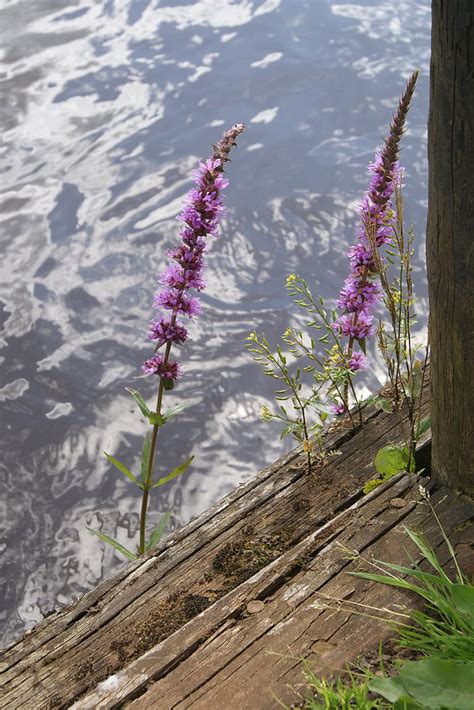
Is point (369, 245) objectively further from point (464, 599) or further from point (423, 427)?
point (464, 599)

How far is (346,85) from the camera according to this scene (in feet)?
26.4

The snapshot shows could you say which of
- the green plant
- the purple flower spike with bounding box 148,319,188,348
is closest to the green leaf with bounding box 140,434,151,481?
the green plant

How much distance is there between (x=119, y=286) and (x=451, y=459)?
12.2 feet

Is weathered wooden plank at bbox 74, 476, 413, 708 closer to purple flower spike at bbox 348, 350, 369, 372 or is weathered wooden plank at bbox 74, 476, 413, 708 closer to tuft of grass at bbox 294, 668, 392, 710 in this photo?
tuft of grass at bbox 294, 668, 392, 710

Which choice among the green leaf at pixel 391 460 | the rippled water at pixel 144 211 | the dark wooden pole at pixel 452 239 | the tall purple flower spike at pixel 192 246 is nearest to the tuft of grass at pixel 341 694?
the dark wooden pole at pixel 452 239

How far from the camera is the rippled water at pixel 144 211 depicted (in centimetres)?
483

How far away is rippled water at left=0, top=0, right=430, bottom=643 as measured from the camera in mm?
4832

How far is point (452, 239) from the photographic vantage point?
2.29m

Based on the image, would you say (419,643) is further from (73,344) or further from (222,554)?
(73,344)

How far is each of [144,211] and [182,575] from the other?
427 centimetres

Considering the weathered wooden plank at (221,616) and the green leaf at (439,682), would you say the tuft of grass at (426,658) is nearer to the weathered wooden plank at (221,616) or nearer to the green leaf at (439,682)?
the green leaf at (439,682)

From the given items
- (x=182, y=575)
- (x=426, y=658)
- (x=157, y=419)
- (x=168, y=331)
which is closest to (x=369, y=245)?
(x=168, y=331)

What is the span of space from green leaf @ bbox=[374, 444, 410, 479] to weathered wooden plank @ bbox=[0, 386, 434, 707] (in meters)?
0.13

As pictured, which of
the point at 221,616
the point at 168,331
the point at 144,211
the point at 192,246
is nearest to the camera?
the point at 221,616
